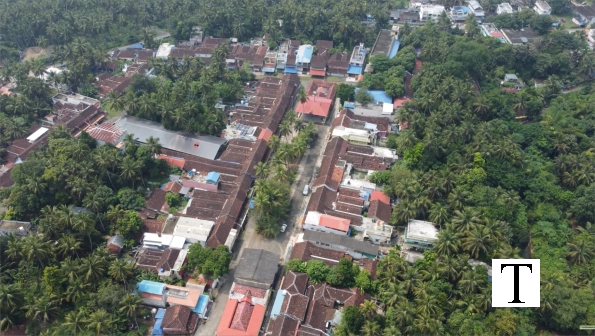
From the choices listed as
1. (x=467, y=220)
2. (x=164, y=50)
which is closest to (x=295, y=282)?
(x=467, y=220)

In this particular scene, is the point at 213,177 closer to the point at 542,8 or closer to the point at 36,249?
the point at 36,249

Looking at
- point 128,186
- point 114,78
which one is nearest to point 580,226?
point 128,186

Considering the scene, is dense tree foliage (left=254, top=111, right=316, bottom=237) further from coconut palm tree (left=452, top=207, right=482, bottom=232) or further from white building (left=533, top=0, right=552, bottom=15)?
white building (left=533, top=0, right=552, bottom=15)

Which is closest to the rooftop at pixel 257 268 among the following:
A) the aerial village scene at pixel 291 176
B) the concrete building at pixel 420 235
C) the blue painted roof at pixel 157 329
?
the aerial village scene at pixel 291 176

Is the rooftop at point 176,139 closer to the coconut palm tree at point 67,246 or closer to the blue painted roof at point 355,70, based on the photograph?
the coconut palm tree at point 67,246

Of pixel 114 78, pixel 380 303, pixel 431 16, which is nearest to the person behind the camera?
pixel 380 303

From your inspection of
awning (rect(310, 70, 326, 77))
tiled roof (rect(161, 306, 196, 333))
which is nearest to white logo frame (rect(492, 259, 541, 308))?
tiled roof (rect(161, 306, 196, 333))

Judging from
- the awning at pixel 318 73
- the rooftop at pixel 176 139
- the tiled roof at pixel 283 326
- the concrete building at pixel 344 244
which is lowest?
the tiled roof at pixel 283 326

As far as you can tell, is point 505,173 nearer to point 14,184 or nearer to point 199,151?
point 199,151
